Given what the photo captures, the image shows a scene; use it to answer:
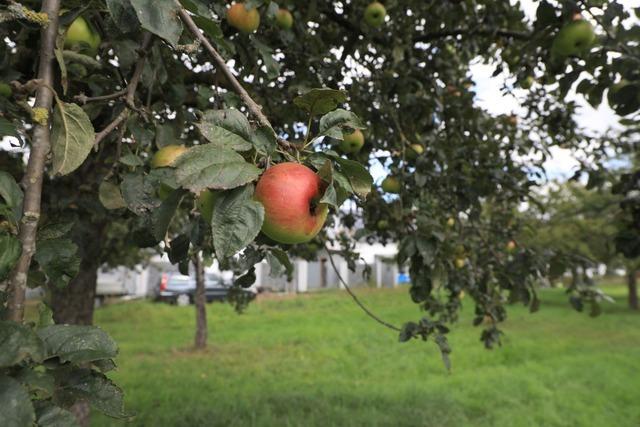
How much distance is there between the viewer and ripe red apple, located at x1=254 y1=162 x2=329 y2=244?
2.64ft

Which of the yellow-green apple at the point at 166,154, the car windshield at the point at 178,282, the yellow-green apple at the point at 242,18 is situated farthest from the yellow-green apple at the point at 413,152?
the car windshield at the point at 178,282

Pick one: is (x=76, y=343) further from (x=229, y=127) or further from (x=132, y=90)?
(x=132, y=90)

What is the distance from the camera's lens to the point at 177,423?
450 centimetres

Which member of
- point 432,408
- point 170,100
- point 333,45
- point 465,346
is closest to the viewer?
point 170,100

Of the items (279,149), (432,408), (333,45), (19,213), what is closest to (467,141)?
(333,45)

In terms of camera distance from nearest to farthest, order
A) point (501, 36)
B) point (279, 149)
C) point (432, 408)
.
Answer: point (279, 149)
point (501, 36)
point (432, 408)

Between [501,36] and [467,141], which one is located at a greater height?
[501,36]

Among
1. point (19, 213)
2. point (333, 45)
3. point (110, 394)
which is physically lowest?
point (110, 394)

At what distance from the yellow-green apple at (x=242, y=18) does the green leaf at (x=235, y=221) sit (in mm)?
1533

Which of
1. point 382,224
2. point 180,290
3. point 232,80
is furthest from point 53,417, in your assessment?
point 180,290

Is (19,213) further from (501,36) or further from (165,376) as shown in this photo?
(165,376)

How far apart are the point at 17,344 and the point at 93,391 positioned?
0.64 feet

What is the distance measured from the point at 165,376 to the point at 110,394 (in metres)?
6.24

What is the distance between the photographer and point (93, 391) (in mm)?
783
